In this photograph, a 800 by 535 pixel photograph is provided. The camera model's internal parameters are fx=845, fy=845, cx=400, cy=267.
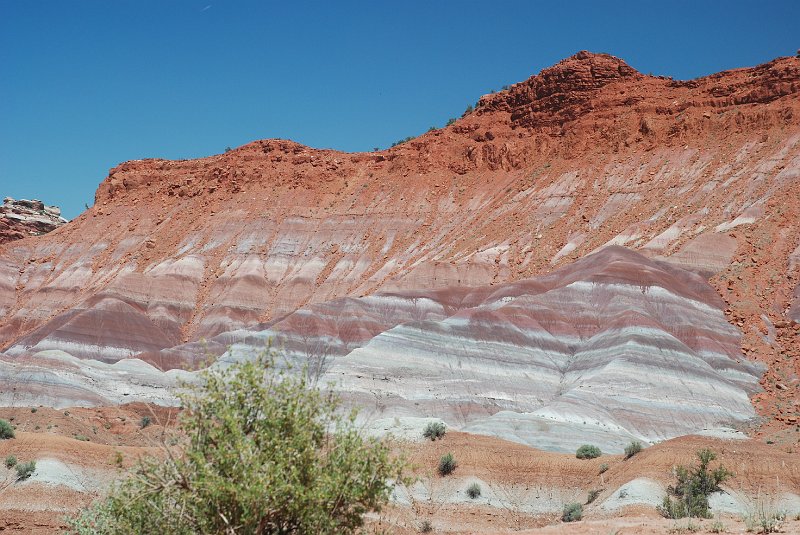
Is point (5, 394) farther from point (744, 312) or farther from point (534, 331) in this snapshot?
point (744, 312)

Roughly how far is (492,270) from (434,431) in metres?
36.1

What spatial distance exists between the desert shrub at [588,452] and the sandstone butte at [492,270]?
7.42ft

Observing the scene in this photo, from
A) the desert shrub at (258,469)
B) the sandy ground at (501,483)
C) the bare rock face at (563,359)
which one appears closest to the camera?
the desert shrub at (258,469)

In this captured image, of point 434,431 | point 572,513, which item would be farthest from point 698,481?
point 434,431

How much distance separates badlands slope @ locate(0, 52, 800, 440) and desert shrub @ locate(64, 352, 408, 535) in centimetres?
2327

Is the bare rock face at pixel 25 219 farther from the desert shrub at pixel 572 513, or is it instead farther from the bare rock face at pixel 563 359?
the desert shrub at pixel 572 513

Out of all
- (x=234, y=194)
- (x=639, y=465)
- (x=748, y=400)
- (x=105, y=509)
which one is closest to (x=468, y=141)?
(x=234, y=194)

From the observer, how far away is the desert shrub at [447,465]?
27.7m

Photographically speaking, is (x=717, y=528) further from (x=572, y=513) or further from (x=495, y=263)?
(x=495, y=263)

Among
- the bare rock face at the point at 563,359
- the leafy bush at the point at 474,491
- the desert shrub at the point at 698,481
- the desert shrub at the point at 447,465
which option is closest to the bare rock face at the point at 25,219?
the bare rock face at the point at 563,359

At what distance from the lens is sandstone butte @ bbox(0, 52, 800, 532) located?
42.9 m

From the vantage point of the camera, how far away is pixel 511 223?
72062 mm

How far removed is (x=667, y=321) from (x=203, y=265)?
48.9 meters

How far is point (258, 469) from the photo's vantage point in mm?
9828
